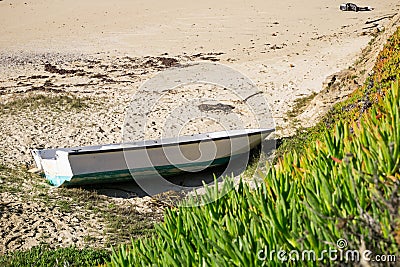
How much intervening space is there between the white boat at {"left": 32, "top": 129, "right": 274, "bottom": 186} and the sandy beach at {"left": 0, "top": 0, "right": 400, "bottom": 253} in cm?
58

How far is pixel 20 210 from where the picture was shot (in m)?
9.70

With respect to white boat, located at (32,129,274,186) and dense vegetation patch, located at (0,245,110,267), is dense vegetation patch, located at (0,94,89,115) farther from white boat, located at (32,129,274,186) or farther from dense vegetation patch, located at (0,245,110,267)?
dense vegetation patch, located at (0,245,110,267)

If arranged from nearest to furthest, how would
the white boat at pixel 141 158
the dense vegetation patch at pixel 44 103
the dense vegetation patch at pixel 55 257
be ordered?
1. the dense vegetation patch at pixel 55 257
2. the white boat at pixel 141 158
3. the dense vegetation patch at pixel 44 103

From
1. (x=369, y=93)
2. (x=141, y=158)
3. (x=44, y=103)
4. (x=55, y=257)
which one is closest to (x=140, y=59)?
(x=44, y=103)

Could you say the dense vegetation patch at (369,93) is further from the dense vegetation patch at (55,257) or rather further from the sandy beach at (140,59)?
the dense vegetation patch at (55,257)

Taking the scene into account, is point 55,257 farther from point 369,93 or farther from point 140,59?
point 140,59

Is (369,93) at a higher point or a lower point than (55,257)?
higher

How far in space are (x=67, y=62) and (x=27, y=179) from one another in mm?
10099

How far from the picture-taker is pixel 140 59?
20.6 m

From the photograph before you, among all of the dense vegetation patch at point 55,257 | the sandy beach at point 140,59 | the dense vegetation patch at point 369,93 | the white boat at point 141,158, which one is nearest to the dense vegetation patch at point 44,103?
the sandy beach at point 140,59

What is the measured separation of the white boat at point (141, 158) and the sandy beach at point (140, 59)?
1.89ft

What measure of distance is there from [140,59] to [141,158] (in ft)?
33.9

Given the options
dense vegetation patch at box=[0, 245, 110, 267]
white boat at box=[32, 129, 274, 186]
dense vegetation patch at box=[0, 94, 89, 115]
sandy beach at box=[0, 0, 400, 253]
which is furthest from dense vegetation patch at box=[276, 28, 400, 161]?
dense vegetation patch at box=[0, 94, 89, 115]

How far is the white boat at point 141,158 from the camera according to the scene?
419 inches
